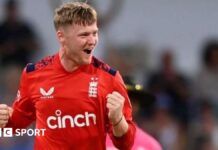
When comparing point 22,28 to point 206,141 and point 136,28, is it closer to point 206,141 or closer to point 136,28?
point 136,28

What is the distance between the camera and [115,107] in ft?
15.2

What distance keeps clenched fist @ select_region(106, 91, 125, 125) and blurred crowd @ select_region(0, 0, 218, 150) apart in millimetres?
4187

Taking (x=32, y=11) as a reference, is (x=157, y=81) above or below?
below

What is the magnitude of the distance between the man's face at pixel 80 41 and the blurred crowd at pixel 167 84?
4.01 m

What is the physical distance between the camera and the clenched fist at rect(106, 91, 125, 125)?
15.2ft

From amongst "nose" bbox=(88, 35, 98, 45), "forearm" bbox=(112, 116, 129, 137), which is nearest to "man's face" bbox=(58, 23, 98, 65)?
"nose" bbox=(88, 35, 98, 45)

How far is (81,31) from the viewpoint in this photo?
4742 millimetres

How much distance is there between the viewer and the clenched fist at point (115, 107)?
463 centimetres

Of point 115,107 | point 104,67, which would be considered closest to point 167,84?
point 104,67

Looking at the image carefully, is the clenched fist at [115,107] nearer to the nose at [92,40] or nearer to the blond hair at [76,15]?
the nose at [92,40]

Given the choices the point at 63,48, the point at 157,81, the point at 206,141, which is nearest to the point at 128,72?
the point at 157,81

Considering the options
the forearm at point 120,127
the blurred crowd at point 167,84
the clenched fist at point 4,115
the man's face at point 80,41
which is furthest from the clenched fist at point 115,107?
the blurred crowd at point 167,84

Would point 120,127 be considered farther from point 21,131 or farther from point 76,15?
point 21,131

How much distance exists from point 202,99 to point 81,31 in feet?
15.4
